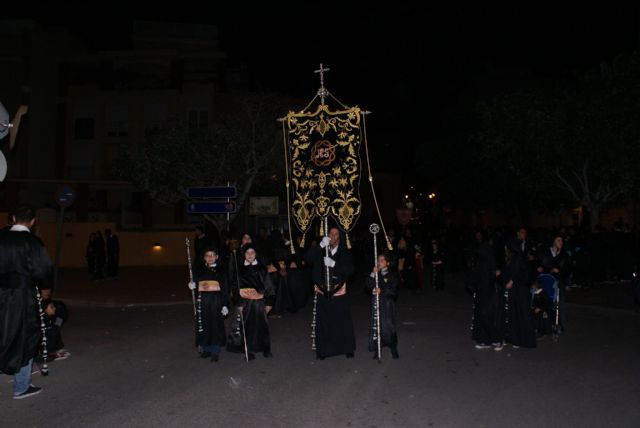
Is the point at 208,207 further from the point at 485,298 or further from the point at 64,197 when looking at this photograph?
the point at 485,298

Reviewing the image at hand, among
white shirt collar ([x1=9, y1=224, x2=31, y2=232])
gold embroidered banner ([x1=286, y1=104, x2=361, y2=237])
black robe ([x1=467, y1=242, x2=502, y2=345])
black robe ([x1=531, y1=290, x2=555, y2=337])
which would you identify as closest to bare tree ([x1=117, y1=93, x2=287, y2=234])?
gold embroidered banner ([x1=286, y1=104, x2=361, y2=237])

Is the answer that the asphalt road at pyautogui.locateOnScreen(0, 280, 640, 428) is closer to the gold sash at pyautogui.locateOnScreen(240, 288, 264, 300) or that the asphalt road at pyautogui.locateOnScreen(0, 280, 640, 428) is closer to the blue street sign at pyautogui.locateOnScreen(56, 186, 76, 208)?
the gold sash at pyautogui.locateOnScreen(240, 288, 264, 300)

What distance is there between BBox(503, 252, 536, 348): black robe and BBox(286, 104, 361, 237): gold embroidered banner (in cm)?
309

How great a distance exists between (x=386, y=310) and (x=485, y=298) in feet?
5.64

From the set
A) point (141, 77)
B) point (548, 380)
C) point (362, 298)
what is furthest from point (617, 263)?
point (141, 77)

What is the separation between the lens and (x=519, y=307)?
9047mm

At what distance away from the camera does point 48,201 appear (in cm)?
3206

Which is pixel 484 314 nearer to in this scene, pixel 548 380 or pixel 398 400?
pixel 548 380

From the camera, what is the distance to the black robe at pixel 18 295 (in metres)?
6.48

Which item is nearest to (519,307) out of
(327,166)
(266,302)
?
(266,302)

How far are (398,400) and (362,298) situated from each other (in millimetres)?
9362

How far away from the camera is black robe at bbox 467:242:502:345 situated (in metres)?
9.00

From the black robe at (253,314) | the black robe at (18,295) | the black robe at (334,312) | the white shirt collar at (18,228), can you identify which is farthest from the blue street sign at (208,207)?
the black robe at (18,295)

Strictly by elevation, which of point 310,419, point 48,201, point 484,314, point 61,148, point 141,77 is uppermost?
point 141,77
